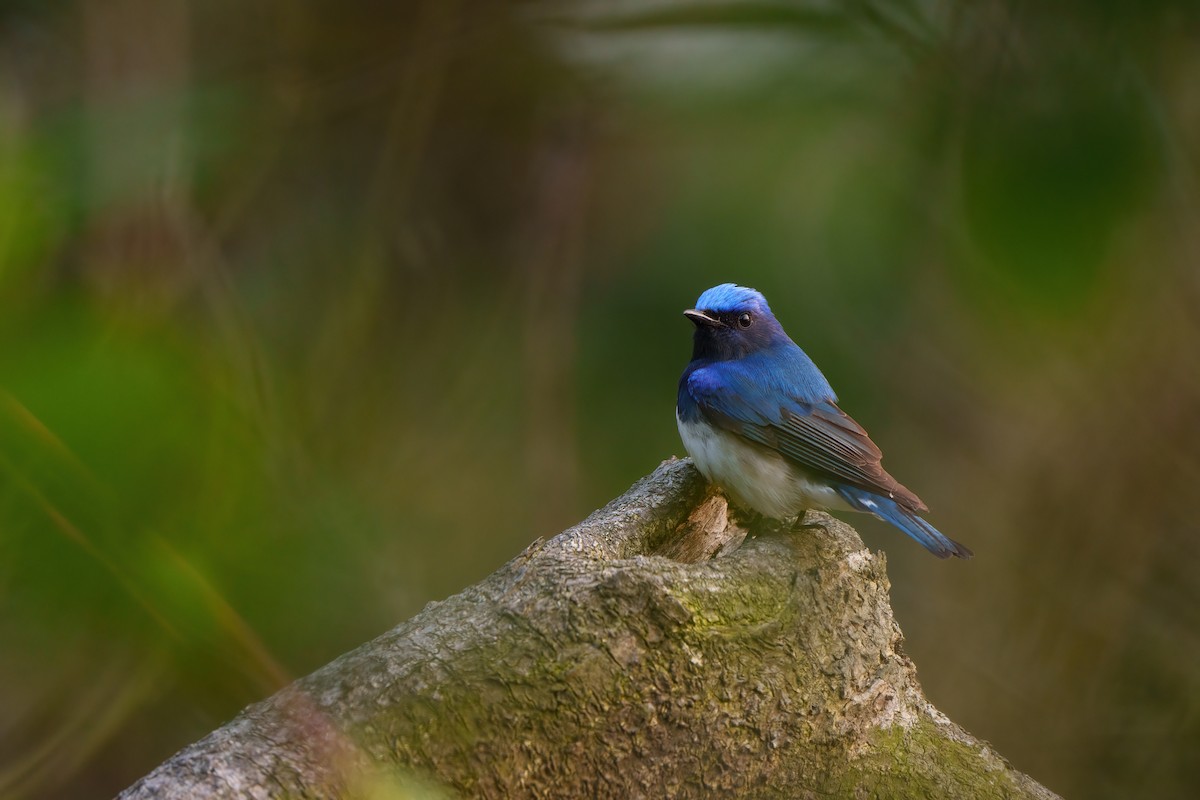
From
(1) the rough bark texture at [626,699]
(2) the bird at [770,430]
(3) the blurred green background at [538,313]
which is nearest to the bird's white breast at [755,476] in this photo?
(2) the bird at [770,430]

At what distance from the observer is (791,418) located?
2650 millimetres

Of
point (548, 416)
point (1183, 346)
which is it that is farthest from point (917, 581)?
point (548, 416)

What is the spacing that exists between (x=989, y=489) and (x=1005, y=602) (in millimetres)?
403

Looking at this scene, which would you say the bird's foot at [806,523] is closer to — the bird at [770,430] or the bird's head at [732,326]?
the bird at [770,430]


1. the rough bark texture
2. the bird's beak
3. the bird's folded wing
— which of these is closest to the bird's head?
the bird's beak

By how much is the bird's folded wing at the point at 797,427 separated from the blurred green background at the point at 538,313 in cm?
13

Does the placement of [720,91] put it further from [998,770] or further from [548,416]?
[548,416]

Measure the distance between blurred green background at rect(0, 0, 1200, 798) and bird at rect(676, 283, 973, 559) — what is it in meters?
0.13

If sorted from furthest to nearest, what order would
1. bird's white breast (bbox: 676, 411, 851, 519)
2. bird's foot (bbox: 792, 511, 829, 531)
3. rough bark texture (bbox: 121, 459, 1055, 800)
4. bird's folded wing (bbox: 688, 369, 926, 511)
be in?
bird's folded wing (bbox: 688, 369, 926, 511) → bird's white breast (bbox: 676, 411, 851, 519) → bird's foot (bbox: 792, 511, 829, 531) → rough bark texture (bbox: 121, 459, 1055, 800)

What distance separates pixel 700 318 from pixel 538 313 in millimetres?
443

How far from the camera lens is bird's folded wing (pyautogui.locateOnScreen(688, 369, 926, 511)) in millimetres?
2516

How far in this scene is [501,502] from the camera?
3.24 m

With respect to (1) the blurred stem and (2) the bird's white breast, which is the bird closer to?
(2) the bird's white breast

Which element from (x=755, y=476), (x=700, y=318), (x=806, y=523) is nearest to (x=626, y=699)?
(x=806, y=523)
